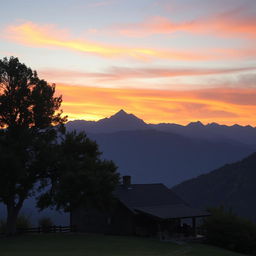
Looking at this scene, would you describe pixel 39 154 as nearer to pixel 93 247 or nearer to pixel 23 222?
pixel 23 222

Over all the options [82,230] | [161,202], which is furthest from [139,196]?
[82,230]

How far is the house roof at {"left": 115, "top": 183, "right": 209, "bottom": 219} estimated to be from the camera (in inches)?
2201

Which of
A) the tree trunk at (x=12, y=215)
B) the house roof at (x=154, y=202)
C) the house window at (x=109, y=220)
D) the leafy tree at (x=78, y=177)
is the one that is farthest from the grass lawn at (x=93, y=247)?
the house window at (x=109, y=220)

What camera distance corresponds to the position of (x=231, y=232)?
174 feet

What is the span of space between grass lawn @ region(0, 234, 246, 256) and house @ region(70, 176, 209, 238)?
4.01 m

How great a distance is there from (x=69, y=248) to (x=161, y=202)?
19879 mm

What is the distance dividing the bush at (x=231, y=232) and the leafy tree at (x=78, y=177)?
1201cm

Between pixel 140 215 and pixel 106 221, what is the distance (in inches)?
207

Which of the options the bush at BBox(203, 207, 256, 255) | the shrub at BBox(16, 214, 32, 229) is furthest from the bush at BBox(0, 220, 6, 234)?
the bush at BBox(203, 207, 256, 255)

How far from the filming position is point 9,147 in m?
51.2

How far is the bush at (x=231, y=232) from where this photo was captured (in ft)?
173

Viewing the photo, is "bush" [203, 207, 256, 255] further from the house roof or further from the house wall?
the house wall

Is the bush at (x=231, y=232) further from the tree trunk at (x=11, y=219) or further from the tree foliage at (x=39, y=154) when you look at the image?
the tree trunk at (x=11, y=219)

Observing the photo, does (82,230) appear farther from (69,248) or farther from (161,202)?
(69,248)
